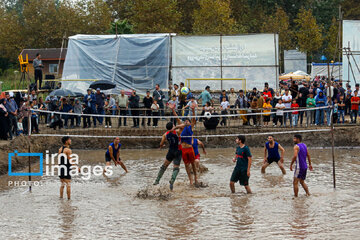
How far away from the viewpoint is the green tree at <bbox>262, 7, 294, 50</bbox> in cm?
5188

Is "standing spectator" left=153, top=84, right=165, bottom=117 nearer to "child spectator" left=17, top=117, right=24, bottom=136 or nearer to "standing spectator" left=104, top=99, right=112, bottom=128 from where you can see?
"standing spectator" left=104, top=99, right=112, bottom=128

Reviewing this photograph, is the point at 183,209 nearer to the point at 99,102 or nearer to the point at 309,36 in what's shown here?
the point at 99,102

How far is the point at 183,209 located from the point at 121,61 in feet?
57.2

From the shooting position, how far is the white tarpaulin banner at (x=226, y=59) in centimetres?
2805

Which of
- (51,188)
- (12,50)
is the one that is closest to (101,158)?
(51,188)

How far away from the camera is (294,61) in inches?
1919

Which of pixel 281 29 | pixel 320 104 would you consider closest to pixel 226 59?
pixel 320 104

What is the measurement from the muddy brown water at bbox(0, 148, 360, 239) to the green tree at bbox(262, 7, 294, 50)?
3537 centimetres

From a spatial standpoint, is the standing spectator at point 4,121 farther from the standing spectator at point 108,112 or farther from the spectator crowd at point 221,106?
the standing spectator at point 108,112

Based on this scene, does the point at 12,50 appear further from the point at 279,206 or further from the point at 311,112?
the point at 279,206

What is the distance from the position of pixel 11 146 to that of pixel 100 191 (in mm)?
5742

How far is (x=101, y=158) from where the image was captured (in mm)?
20969

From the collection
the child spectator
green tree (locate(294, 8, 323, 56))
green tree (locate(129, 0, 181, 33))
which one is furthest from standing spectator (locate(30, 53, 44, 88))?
green tree (locate(294, 8, 323, 56))

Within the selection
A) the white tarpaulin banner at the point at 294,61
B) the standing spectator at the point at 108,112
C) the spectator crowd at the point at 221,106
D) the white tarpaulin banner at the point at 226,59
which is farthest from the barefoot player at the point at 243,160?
the white tarpaulin banner at the point at 294,61
